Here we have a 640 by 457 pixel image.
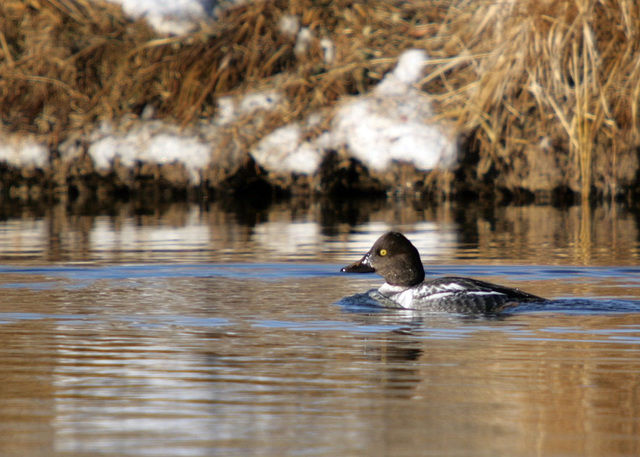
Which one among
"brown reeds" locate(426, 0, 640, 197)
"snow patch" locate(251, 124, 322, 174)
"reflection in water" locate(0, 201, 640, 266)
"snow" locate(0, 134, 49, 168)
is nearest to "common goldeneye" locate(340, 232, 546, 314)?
"reflection in water" locate(0, 201, 640, 266)

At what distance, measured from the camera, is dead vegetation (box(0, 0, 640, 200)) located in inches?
583

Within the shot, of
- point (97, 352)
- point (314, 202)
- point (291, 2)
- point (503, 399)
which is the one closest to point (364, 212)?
point (314, 202)

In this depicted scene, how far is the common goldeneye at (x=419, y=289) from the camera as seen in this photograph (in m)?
7.53

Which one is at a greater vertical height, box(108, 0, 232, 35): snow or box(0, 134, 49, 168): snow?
box(108, 0, 232, 35): snow

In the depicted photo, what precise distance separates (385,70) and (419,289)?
9.70 metres

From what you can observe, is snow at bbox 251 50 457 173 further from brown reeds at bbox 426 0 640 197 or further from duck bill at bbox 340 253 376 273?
duck bill at bbox 340 253 376 273

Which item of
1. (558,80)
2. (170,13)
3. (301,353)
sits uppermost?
(170,13)

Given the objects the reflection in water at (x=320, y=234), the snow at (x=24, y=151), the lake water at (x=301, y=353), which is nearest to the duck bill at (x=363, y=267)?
the lake water at (x=301, y=353)

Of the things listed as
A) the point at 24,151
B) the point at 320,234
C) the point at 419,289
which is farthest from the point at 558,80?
Result: the point at 24,151

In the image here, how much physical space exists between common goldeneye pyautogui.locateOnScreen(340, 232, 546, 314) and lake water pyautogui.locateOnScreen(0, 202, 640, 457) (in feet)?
0.65

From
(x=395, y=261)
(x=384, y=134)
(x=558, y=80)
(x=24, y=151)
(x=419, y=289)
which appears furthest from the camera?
(x=24, y=151)

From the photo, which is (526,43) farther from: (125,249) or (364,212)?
(125,249)

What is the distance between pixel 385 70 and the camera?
17438 mm

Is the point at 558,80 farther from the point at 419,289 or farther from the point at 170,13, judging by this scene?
the point at 419,289
